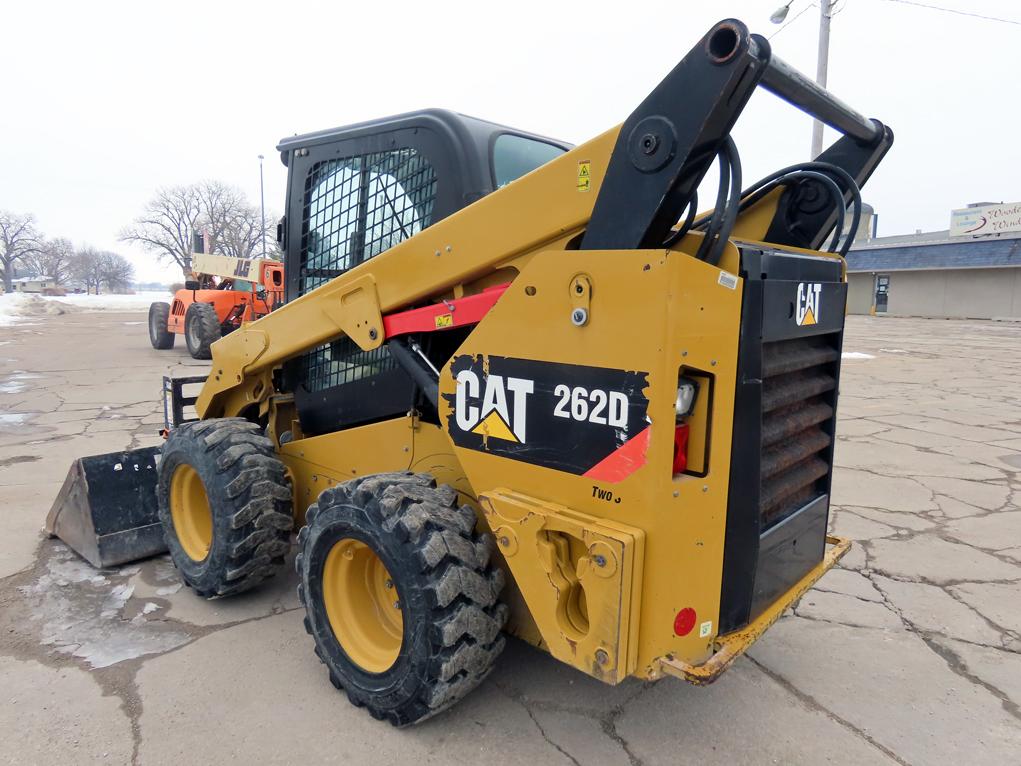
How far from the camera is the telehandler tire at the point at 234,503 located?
10.2 feet

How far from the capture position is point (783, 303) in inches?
86.7

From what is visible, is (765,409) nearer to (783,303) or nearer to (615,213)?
(783,303)

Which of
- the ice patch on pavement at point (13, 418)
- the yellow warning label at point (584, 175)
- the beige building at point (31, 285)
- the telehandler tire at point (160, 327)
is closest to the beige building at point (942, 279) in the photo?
the telehandler tire at point (160, 327)

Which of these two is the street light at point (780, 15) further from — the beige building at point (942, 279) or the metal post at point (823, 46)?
the beige building at point (942, 279)

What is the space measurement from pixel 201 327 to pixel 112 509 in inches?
447

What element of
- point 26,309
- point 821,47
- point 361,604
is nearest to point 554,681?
point 361,604

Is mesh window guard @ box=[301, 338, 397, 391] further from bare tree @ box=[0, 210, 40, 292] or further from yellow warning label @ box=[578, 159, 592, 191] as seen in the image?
bare tree @ box=[0, 210, 40, 292]

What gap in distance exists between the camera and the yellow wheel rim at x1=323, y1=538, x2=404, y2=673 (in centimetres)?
259

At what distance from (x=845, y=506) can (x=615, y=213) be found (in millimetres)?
3899

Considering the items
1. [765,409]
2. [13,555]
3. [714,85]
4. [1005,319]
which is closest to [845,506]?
[765,409]

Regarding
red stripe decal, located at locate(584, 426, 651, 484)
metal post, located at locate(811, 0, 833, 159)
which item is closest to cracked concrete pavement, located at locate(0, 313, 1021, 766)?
red stripe decal, located at locate(584, 426, 651, 484)

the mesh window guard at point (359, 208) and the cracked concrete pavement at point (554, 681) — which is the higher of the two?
the mesh window guard at point (359, 208)

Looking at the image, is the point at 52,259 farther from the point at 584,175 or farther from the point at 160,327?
the point at 584,175

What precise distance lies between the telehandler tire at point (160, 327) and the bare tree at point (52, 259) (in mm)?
68799
